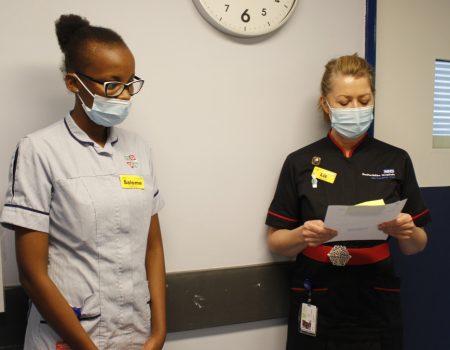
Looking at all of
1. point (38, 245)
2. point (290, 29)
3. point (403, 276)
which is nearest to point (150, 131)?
point (38, 245)

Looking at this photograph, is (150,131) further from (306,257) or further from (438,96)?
(438,96)

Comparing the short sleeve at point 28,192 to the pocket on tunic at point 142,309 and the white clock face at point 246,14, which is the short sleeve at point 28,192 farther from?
the white clock face at point 246,14

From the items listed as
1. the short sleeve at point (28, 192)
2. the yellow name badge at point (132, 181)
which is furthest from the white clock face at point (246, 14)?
the short sleeve at point (28, 192)

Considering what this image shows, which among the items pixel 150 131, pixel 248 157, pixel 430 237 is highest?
pixel 150 131

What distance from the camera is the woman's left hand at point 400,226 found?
1366mm

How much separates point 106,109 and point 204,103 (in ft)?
1.65

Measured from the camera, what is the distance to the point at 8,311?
134 cm

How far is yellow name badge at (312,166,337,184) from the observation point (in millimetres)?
1532

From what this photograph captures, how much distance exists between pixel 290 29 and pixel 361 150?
0.58 meters

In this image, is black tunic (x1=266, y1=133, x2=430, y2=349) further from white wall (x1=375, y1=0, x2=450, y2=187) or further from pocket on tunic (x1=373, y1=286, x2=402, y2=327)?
white wall (x1=375, y1=0, x2=450, y2=187)

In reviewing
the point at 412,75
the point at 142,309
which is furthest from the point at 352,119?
the point at 142,309

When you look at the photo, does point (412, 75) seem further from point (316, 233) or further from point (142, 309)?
point (142, 309)

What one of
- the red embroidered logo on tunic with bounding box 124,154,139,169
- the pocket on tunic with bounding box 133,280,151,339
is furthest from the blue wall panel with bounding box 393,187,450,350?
the red embroidered logo on tunic with bounding box 124,154,139,169

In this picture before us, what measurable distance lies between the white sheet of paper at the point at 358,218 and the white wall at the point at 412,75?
660mm
